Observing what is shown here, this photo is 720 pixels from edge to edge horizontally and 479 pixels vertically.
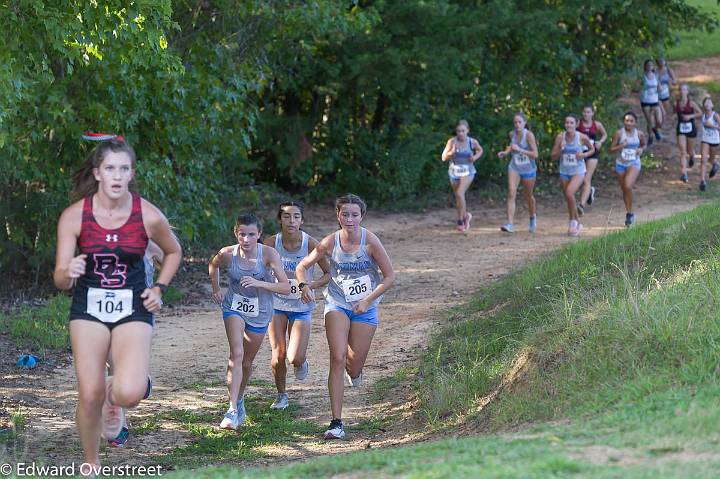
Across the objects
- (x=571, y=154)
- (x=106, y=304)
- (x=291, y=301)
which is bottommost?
(x=291, y=301)

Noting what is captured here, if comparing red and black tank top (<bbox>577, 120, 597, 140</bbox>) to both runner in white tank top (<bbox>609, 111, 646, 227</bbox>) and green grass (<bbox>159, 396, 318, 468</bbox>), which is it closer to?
runner in white tank top (<bbox>609, 111, 646, 227</bbox>)

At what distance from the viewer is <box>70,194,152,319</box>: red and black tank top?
20.7 ft

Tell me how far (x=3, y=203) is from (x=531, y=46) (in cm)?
1137

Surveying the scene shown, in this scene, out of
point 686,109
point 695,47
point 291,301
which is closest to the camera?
point 291,301

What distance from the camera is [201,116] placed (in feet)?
47.6

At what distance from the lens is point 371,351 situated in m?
11.7

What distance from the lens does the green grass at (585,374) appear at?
5.52m

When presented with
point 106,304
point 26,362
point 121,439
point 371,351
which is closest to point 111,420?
point 121,439

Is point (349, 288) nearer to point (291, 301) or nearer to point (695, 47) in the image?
point (291, 301)

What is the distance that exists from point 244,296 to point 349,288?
837 millimetres

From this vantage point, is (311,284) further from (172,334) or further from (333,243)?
(172,334)

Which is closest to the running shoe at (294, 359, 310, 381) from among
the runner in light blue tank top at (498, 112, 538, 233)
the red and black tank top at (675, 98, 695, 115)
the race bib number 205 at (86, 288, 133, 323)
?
the race bib number 205 at (86, 288, 133, 323)

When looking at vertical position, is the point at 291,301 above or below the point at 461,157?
below

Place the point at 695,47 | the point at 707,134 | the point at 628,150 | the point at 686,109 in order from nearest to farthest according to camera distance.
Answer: the point at 628,150
the point at 707,134
the point at 686,109
the point at 695,47
